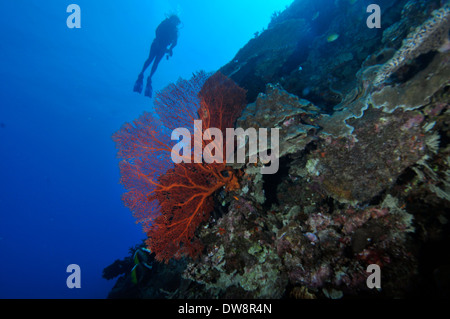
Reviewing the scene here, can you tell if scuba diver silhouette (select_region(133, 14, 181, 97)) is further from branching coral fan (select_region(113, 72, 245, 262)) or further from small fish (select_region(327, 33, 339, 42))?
small fish (select_region(327, 33, 339, 42))

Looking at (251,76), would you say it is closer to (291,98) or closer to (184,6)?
(291,98)

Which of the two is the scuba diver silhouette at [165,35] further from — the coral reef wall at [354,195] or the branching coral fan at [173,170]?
the coral reef wall at [354,195]

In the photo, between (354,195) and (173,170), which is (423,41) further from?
(173,170)

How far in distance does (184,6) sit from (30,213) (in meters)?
99.9

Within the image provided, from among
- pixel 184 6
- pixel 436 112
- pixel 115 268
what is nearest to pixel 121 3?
pixel 184 6

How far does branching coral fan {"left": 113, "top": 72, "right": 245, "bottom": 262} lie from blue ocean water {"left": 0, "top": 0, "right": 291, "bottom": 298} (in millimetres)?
34512

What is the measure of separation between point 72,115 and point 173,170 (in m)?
75.6

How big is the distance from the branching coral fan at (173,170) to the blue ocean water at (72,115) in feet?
113

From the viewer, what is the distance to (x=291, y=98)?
3889 mm

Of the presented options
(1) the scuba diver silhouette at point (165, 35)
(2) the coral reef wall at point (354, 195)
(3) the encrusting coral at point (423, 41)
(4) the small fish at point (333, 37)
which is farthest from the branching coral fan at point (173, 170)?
(1) the scuba diver silhouette at point (165, 35)

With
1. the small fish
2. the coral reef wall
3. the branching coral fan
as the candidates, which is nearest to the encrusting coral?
the coral reef wall

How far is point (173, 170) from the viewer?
4152mm

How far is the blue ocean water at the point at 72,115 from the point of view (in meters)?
44.8

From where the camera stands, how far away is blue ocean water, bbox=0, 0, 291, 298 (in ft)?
147
